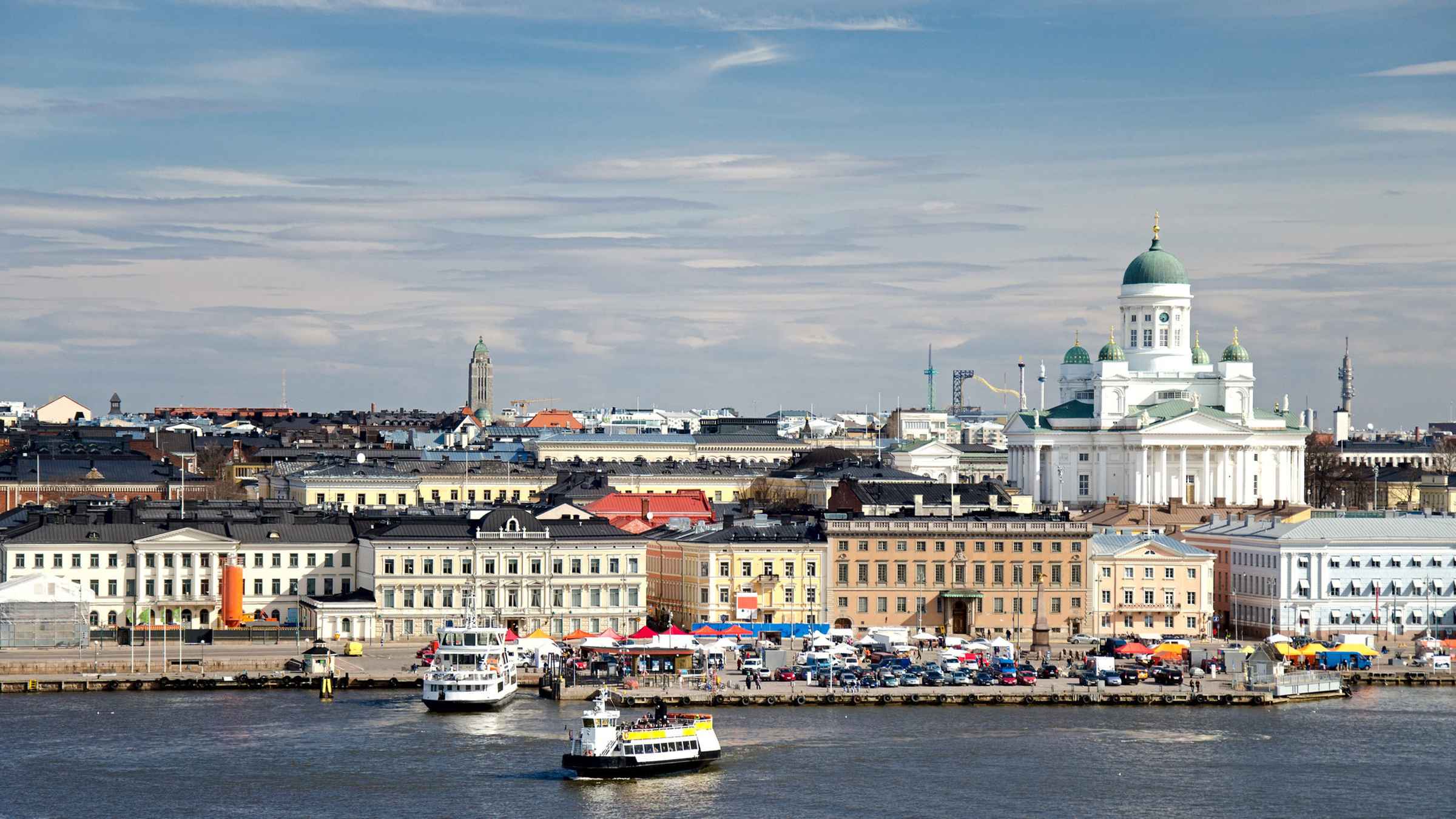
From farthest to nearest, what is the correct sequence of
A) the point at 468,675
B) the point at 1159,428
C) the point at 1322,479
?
the point at 1322,479 < the point at 1159,428 < the point at 468,675

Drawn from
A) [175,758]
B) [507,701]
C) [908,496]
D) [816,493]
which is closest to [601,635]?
[507,701]

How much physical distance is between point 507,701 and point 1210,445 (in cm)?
7707

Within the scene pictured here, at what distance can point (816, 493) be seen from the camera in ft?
480

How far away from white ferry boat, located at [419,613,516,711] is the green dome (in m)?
84.9

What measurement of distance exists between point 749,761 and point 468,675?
12135 mm

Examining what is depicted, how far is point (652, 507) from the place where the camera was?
375 feet

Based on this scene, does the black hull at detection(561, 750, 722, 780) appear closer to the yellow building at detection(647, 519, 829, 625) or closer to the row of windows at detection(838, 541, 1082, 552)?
the yellow building at detection(647, 519, 829, 625)

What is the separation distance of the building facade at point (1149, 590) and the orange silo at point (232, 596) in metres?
29.1

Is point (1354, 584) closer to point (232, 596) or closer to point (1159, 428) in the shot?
point (232, 596)

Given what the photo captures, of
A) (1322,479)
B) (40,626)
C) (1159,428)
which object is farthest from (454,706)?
(1322,479)

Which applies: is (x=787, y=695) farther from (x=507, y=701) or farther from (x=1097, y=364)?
(x=1097, y=364)

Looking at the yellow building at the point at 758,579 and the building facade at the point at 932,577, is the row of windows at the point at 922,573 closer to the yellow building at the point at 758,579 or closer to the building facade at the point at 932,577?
the building facade at the point at 932,577

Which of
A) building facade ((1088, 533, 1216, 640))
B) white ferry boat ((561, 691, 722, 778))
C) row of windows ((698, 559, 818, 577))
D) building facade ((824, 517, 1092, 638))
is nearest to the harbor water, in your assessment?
white ferry boat ((561, 691, 722, 778))

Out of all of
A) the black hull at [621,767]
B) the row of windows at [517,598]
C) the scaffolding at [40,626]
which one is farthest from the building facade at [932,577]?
the black hull at [621,767]
